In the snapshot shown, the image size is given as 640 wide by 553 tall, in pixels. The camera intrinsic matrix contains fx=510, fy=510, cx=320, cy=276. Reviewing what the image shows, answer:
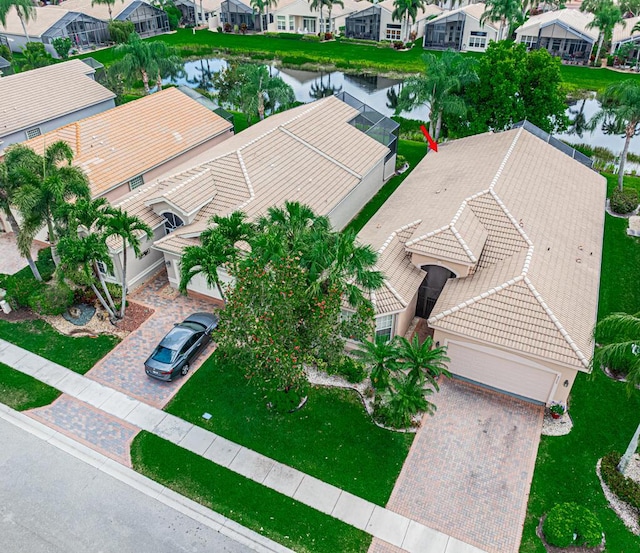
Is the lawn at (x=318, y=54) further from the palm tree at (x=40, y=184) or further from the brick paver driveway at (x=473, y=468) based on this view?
the palm tree at (x=40, y=184)

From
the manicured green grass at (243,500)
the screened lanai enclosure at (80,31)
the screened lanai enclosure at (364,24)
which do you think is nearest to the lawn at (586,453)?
the manicured green grass at (243,500)

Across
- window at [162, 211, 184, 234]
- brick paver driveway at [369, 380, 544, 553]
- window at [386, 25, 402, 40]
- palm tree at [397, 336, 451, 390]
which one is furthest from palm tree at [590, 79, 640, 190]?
window at [386, 25, 402, 40]

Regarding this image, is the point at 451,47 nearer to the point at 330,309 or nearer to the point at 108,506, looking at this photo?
the point at 330,309

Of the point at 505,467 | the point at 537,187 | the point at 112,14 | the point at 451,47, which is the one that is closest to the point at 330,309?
the point at 505,467

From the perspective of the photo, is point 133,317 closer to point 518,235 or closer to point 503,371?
point 503,371

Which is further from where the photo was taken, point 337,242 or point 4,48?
point 4,48

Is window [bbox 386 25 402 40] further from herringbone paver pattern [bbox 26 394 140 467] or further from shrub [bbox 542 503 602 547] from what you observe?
shrub [bbox 542 503 602 547]

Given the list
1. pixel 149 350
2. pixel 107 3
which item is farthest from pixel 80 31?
pixel 149 350
